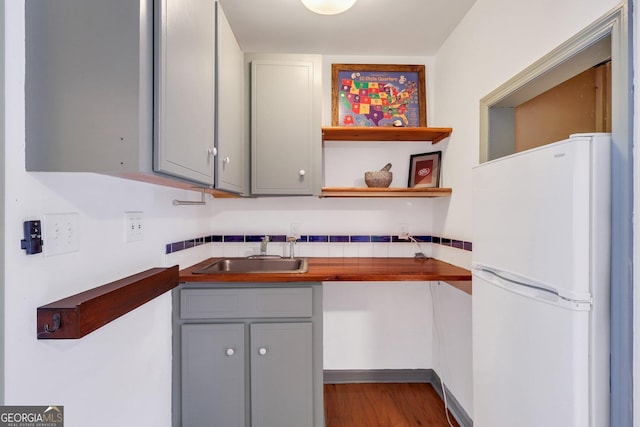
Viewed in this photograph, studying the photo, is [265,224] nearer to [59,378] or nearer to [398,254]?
[398,254]

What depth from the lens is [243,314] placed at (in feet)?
5.12

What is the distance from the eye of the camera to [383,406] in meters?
1.97

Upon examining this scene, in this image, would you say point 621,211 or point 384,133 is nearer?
point 621,211

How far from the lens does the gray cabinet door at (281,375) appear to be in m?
1.55

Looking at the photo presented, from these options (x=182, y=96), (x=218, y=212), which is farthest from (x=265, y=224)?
(x=182, y=96)

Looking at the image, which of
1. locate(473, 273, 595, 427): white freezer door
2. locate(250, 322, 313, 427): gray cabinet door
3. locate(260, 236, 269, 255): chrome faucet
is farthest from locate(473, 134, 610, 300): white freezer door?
locate(260, 236, 269, 255): chrome faucet

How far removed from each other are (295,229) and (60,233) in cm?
148

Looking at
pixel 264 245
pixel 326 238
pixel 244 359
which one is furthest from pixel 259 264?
pixel 244 359

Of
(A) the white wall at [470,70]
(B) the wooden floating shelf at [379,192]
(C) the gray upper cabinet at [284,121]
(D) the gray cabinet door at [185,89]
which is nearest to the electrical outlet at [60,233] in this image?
(D) the gray cabinet door at [185,89]

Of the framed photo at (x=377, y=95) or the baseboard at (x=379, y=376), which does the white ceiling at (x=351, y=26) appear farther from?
the baseboard at (x=379, y=376)

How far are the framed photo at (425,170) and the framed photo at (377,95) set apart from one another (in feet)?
0.86

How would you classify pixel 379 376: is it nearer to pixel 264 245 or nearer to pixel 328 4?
pixel 264 245

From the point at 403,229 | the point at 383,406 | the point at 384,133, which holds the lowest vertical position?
the point at 383,406

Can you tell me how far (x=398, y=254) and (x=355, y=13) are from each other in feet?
5.42
